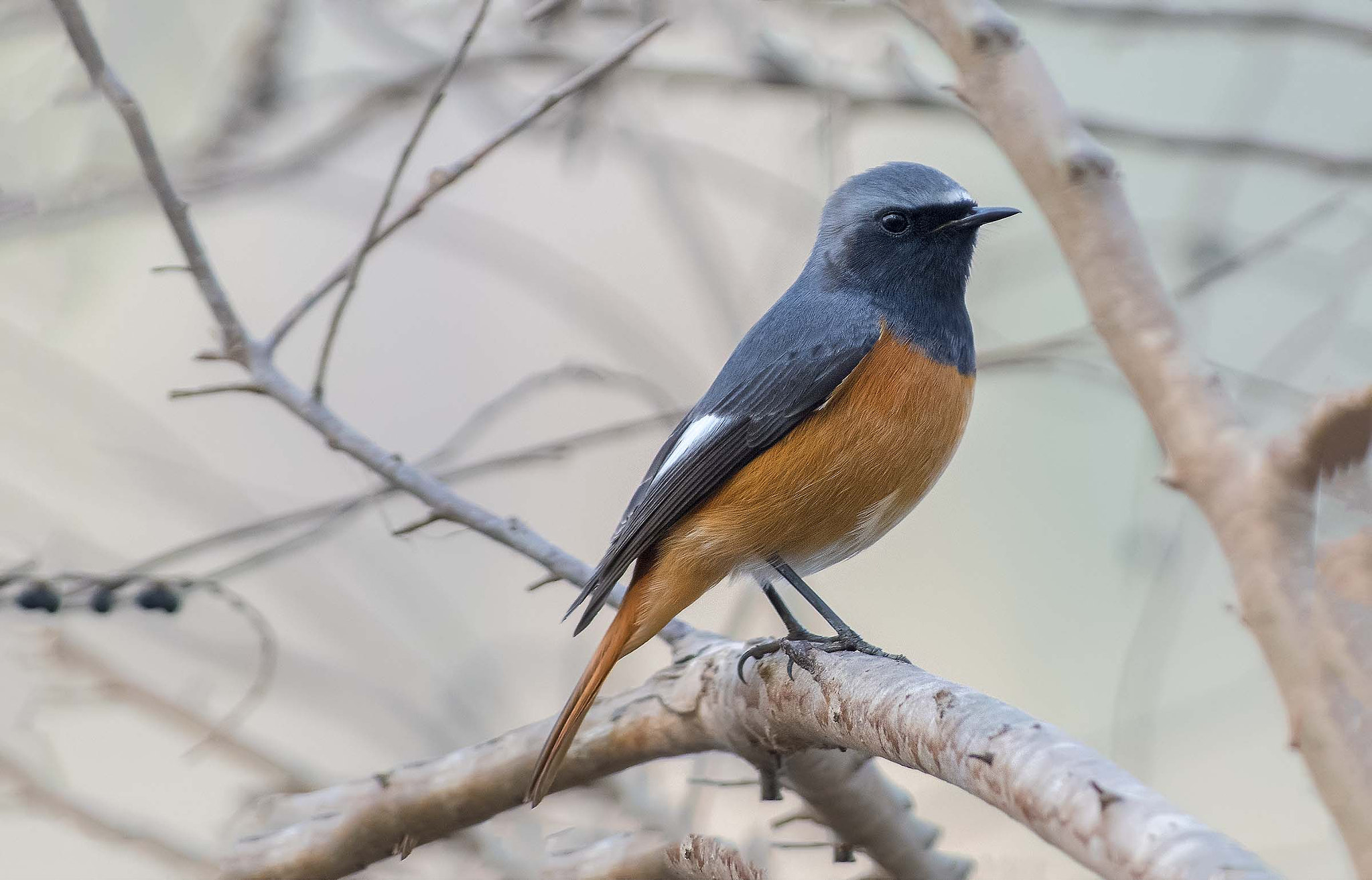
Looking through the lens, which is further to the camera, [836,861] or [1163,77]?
[1163,77]

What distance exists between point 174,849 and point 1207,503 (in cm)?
273

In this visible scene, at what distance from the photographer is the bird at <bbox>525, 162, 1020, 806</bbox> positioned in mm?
3090

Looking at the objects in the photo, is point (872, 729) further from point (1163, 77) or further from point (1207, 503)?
point (1163, 77)

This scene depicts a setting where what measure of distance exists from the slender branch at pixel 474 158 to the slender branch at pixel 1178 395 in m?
0.67

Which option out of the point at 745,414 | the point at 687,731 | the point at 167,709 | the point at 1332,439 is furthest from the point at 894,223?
the point at 167,709

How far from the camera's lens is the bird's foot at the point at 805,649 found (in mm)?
2535

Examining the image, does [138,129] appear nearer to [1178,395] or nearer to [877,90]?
[1178,395]

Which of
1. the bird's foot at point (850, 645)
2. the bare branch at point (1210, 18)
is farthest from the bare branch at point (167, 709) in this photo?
the bare branch at point (1210, 18)

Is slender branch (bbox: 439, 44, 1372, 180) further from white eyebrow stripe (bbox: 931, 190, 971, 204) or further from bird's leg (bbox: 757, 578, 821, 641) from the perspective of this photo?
bird's leg (bbox: 757, 578, 821, 641)

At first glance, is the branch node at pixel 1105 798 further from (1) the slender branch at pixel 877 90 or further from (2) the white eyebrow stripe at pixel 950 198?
(2) the white eyebrow stripe at pixel 950 198

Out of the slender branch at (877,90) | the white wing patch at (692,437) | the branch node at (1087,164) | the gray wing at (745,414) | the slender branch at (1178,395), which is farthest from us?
the slender branch at (877,90)

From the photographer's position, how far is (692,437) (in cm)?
335

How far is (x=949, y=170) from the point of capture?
508cm

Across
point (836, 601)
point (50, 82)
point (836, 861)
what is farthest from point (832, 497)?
point (50, 82)
